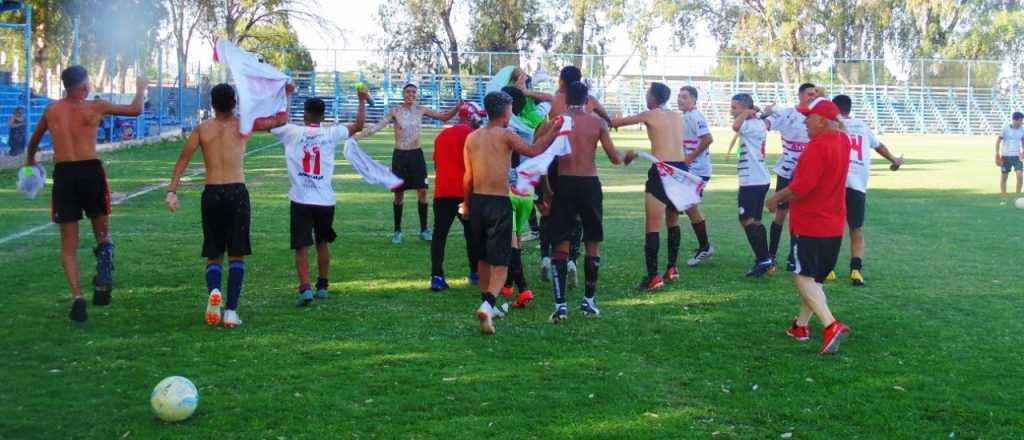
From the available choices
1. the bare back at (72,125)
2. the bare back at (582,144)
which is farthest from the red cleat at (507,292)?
the bare back at (72,125)

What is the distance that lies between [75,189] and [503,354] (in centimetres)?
369

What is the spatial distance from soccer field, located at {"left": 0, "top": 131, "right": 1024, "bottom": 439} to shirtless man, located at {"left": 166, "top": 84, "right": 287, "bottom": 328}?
31 centimetres

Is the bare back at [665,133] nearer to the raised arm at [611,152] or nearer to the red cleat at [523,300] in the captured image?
the raised arm at [611,152]

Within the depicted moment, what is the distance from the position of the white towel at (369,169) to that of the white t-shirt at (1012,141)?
15240mm

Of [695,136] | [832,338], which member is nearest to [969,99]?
[695,136]

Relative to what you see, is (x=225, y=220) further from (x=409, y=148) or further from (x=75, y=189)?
(x=409, y=148)

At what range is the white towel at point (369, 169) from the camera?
909cm

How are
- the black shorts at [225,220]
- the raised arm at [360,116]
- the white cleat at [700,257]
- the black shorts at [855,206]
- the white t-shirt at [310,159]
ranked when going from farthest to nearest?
the white cleat at [700,257] < the black shorts at [855,206] < the white t-shirt at [310,159] < the raised arm at [360,116] < the black shorts at [225,220]

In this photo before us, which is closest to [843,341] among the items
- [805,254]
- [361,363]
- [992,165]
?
[805,254]

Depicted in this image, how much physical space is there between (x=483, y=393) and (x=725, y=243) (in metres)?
7.52

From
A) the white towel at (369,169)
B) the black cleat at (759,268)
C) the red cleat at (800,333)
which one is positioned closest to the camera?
the red cleat at (800,333)

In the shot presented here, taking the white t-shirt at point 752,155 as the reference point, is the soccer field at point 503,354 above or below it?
below

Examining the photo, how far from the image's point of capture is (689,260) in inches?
453

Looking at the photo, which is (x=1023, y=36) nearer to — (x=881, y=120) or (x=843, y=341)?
(x=881, y=120)
